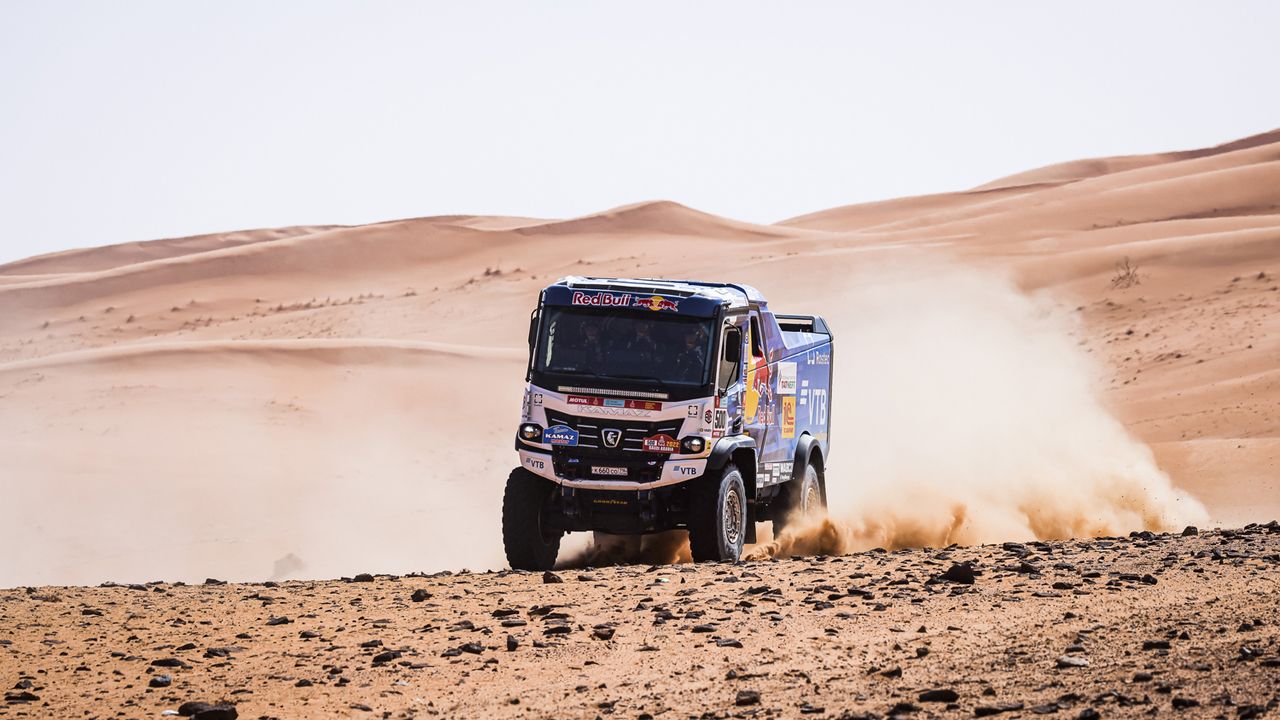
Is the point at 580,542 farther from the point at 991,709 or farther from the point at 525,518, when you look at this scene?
the point at 991,709

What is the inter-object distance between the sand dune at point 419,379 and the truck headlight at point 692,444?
685 centimetres

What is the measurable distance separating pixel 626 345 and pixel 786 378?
290cm

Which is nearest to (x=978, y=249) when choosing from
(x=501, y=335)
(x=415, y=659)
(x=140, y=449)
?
(x=501, y=335)

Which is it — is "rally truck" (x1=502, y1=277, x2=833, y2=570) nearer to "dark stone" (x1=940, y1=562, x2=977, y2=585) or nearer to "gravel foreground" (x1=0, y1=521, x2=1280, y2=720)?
"gravel foreground" (x1=0, y1=521, x2=1280, y2=720)

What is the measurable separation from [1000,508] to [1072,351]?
25176 millimetres

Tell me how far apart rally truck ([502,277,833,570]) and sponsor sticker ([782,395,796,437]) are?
1.68 meters

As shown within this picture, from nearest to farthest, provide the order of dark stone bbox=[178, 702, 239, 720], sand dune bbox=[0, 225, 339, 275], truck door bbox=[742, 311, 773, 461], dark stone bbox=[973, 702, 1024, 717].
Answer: dark stone bbox=[973, 702, 1024, 717] → dark stone bbox=[178, 702, 239, 720] → truck door bbox=[742, 311, 773, 461] → sand dune bbox=[0, 225, 339, 275]

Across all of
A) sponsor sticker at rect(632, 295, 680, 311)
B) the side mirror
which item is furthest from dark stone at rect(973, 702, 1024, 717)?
sponsor sticker at rect(632, 295, 680, 311)

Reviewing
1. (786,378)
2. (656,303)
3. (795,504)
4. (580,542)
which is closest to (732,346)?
(656,303)

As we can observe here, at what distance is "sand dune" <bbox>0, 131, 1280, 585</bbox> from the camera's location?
79.7 feet

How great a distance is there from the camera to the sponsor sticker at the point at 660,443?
14664mm

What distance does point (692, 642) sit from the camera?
10531mm

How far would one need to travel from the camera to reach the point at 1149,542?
15336mm

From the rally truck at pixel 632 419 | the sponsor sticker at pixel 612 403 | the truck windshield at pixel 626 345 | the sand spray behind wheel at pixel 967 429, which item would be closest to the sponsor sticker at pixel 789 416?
the sand spray behind wheel at pixel 967 429
